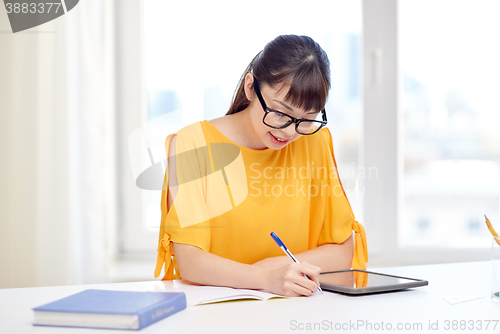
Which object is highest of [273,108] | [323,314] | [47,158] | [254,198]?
[273,108]

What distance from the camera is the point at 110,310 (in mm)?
756

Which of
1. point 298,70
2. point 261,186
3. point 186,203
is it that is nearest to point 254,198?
point 261,186

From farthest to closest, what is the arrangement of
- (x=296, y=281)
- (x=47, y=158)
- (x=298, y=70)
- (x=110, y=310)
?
(x=47, y=158), (x=298, y=70), (x=296, y=281), (x=110, y=310)

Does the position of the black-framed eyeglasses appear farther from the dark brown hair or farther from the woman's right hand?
the woman's right hand

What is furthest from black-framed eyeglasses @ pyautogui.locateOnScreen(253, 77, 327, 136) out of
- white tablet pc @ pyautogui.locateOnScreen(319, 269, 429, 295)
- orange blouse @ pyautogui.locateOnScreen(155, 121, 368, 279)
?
white tablet pc @ pyautogui.locateOnScreen(319, 269, 429, 295)

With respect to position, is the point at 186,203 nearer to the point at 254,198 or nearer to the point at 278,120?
the point at 254,198

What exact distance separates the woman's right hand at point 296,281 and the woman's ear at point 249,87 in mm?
515

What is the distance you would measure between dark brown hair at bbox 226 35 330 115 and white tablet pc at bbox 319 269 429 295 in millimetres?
427

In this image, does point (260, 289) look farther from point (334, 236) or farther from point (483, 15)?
point (483, 15)

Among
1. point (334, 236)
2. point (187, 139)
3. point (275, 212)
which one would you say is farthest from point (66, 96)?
point (334, 236)

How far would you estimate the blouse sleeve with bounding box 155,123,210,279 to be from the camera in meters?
1.19

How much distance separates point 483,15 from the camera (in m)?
2.20

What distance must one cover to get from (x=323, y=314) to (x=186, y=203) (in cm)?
51

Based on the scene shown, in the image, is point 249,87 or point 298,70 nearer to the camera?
point 298,70
